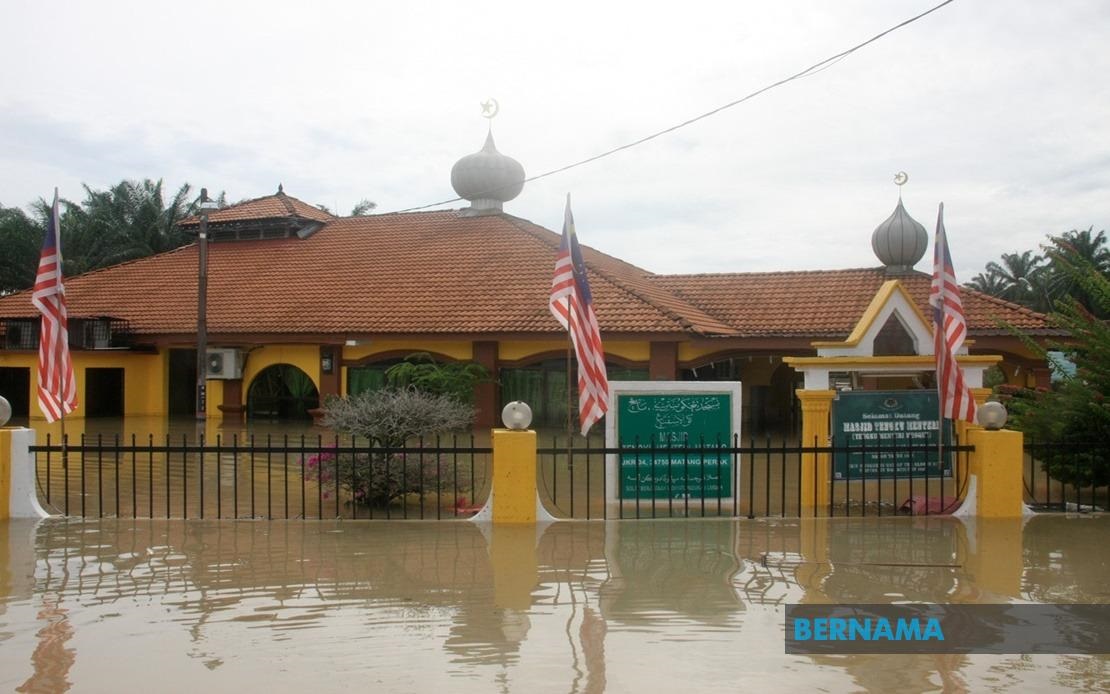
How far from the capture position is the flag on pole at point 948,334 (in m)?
10.2

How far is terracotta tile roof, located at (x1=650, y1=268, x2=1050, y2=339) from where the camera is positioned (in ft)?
68.1

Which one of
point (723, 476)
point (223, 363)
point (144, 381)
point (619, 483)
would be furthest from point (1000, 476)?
point (144, 381)

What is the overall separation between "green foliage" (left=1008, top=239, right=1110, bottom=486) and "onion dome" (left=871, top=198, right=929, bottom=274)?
10.9 metres

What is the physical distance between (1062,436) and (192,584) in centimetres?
953

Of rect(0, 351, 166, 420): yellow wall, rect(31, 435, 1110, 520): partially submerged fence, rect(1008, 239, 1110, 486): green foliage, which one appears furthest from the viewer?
rect(0, 351, 166, 420): yellow wall

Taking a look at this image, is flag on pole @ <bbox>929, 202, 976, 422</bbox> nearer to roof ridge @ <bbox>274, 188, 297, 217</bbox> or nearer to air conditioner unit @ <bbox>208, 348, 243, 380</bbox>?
air conditioner unit @ <bbox>208, 348, 243, 380</bbox>

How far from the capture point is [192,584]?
7266 millimetres

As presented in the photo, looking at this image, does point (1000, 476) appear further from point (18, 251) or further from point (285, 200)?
point (18, 251)

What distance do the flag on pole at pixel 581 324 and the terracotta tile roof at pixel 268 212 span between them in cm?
1987

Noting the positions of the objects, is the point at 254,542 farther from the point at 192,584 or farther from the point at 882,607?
the point at 882,607

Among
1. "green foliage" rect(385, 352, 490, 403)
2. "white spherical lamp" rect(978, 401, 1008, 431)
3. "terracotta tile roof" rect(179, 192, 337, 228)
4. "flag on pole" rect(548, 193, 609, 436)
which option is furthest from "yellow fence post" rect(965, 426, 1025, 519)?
"terracotta tile roof" rect(179, 192, 337, 228)

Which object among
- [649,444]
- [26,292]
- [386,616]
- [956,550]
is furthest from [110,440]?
[956,550]

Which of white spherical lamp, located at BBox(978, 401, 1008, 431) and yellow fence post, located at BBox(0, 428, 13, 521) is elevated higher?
white spherical lamp, located at BBox(978, 401, 1008, 431)

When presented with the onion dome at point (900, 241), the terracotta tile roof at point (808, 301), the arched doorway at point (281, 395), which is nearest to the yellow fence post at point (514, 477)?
the terracotta tile roof at point (808, 301)
